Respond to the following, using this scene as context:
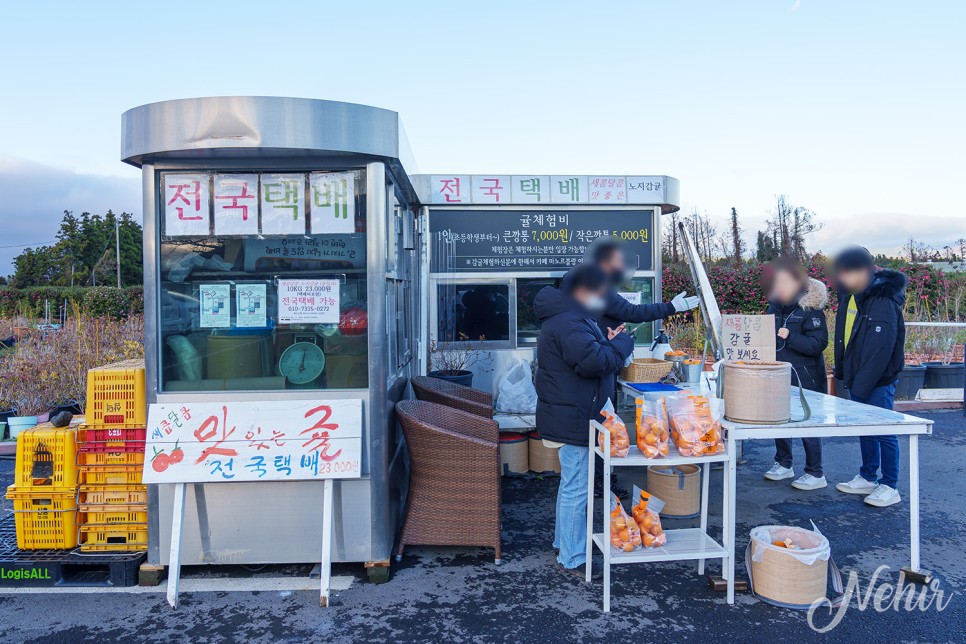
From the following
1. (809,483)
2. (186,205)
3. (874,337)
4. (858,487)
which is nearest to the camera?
(186,205)

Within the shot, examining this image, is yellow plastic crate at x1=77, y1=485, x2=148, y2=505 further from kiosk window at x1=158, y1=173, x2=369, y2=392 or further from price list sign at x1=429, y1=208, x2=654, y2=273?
price list sign at x1=429, y1=208, x2=654, y2=273

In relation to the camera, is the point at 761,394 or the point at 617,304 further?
the point at 617,304

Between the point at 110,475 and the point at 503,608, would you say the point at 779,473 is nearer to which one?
the point at 503,608

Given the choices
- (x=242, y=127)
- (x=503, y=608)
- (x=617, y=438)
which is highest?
(x=242, y=127)

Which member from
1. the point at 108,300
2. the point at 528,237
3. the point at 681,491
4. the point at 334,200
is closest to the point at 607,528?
the point at 681,491

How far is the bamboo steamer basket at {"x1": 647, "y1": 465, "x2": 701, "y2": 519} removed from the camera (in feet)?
16.4

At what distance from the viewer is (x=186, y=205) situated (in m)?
3.95

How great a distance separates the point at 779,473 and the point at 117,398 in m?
5.46

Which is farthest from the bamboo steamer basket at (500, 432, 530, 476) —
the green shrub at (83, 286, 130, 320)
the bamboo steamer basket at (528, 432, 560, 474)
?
the green shrub at (83, 286, 130, 320)

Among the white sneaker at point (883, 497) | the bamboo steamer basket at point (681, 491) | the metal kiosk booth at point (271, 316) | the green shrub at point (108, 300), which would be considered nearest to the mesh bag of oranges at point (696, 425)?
the bamboo steamer basket at point (681, 491)

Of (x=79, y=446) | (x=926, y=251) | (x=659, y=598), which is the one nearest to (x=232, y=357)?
(x=79, y=446)

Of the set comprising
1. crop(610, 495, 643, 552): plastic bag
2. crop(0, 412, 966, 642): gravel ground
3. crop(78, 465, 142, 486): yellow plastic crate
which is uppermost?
crop(78, 465, 142, 486): yellow plastic crate

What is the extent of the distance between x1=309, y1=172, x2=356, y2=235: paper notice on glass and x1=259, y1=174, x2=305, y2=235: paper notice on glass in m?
0.09

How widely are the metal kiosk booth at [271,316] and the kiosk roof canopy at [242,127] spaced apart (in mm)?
182
